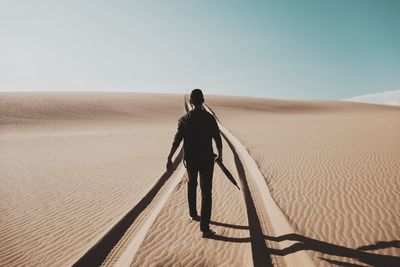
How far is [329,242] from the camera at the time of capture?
4789mm

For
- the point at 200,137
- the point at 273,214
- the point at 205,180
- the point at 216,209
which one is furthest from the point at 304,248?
the point at 200,137

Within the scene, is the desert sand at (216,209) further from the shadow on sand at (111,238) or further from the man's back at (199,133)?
the man's back at (199,133)

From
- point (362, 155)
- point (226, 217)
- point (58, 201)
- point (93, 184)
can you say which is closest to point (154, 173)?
point (93, 184)

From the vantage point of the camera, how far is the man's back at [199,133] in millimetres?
4691

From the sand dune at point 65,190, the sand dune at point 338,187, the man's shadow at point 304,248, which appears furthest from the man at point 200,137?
the sand dune at point 65,190

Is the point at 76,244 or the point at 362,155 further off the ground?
the point at 362,155

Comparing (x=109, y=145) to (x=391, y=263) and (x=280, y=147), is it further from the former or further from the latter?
(x=391, y=263)

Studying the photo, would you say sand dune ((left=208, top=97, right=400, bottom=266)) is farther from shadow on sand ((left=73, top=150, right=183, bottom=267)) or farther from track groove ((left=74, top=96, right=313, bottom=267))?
shadow on sand ((left=73, top=150, right=183, bottom=267))

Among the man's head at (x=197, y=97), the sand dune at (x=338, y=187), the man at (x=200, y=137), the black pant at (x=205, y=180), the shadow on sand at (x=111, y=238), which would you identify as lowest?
the shadow on sand at (x=111, y=238)

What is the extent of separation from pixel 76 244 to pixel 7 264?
37.9 inches

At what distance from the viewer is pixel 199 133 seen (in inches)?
186

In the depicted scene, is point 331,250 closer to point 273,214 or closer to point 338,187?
point 273,214

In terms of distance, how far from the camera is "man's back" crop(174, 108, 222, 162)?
4.69 m

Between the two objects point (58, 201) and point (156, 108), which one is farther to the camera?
point (156, 108)
